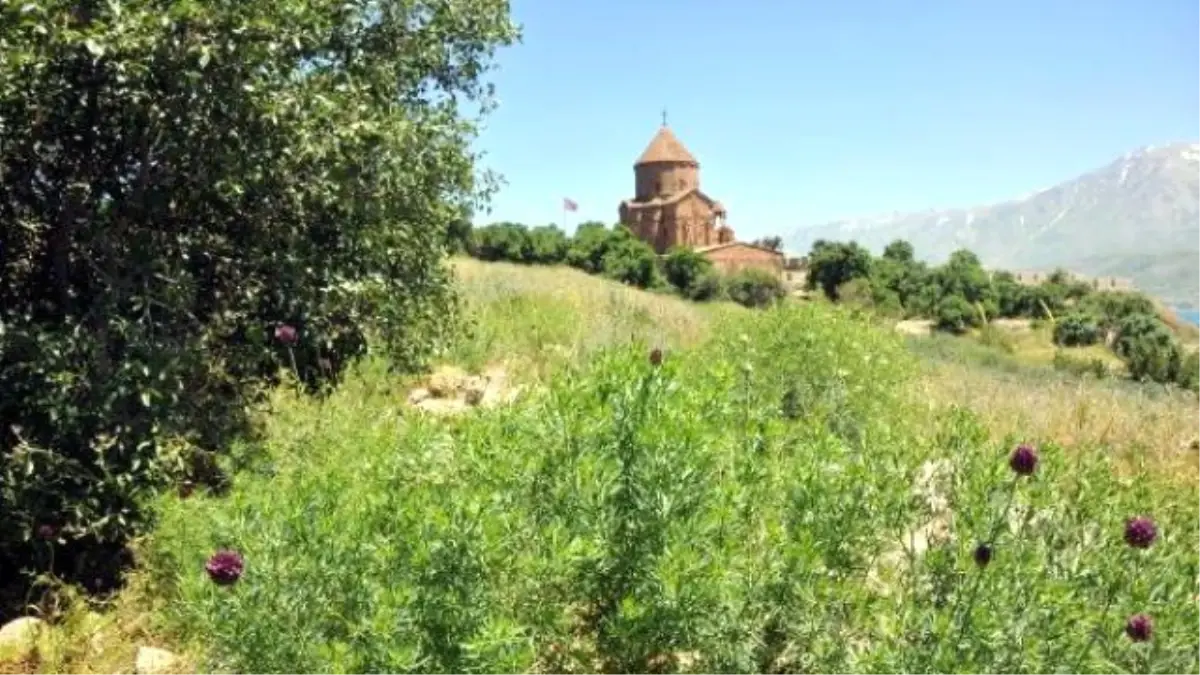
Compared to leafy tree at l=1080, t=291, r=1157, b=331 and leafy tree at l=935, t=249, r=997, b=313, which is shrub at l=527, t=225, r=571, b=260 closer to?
leafy tree at l=935, t=249, r=997, b=313

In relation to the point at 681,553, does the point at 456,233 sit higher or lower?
higher

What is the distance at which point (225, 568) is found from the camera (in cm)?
253

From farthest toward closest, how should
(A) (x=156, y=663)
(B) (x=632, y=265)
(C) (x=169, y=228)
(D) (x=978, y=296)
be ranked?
(D) (x=978, y=296) → (B) (x=632, y=265) → (C) (x=169, y=228) → (A) (x=156, y=663)

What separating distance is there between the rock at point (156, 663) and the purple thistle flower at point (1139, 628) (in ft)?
12.2

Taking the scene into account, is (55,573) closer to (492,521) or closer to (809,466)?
(492,521)

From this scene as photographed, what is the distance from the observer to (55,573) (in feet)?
17.1

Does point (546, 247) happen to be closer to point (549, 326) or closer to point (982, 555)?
point (549, 326)

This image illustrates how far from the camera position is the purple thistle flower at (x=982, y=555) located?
2.69m

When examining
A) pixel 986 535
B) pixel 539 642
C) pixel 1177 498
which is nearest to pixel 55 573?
pixel 539 642

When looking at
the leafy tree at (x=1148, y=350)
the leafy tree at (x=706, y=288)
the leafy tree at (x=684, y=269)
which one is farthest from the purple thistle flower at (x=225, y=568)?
the leafy tree at (x=684, y=269)

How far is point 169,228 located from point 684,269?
212 feet

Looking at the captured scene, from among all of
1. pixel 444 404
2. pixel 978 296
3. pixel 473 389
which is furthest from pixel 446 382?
pixel 978 296

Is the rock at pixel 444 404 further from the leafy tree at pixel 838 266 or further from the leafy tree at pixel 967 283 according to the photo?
the leafy tree at pixel 838 266

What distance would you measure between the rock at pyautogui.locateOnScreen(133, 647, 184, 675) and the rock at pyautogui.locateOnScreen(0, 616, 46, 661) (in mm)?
629
